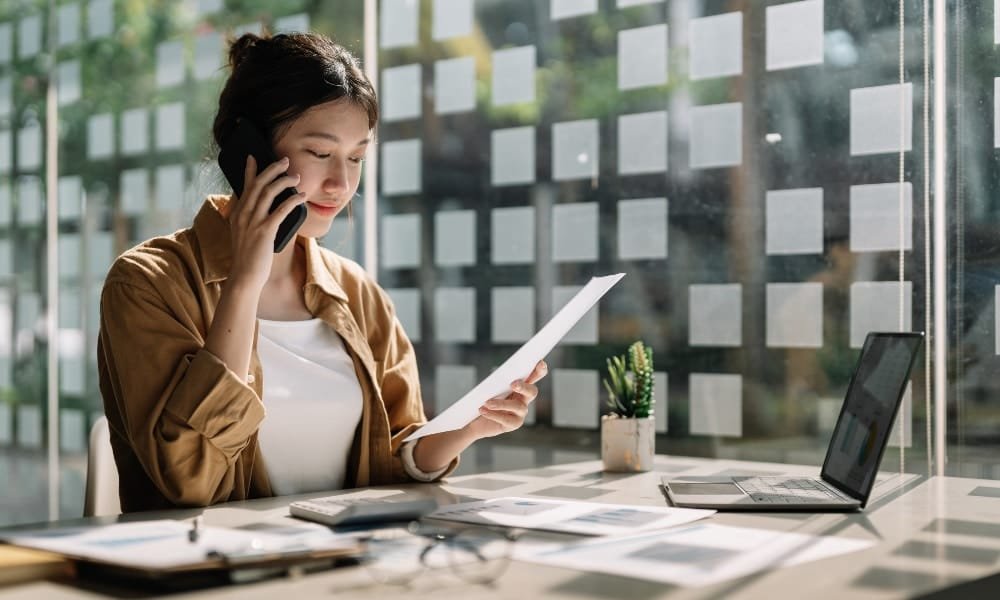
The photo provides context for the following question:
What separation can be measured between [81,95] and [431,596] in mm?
3451

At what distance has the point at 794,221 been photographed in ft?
7.79

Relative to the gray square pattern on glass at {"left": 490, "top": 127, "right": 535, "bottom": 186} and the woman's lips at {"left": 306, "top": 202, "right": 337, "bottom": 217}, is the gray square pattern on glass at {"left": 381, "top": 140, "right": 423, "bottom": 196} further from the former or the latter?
the woman's lips at {"left": 306, "top": 202, "right": 337, "bottom": 217}

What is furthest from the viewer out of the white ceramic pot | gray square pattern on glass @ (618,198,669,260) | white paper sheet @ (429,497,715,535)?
gray square pattern on glass @ (618,198,669,260)

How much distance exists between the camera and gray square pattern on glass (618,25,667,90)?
2.60m

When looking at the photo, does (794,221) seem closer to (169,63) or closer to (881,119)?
(881,119)

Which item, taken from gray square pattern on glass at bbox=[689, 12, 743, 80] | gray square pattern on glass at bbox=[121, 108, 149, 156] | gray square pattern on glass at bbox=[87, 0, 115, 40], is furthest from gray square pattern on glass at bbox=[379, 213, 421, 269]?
gray square pattern on glass at bbox=[87, 0, 115, 40]

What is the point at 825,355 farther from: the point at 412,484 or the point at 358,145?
the point at 358,145

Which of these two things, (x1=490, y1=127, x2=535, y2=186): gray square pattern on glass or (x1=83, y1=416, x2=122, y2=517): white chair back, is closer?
(x1=83, y1=416, x2=122, y2=517): white chair back

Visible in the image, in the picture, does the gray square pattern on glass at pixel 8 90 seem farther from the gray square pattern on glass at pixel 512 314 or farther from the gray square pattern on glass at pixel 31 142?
the gray square pattern on glass at pixel 512 314

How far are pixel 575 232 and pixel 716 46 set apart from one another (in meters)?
0.61

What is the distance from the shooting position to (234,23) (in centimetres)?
369

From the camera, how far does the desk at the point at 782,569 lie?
3.21 ft

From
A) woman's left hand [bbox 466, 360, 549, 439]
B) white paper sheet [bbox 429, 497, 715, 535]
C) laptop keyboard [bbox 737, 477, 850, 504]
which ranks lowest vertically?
laptop keyboard [bbox 737, 477, 850, 504]

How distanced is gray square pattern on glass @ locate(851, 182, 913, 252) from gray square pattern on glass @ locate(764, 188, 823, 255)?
0.08m
